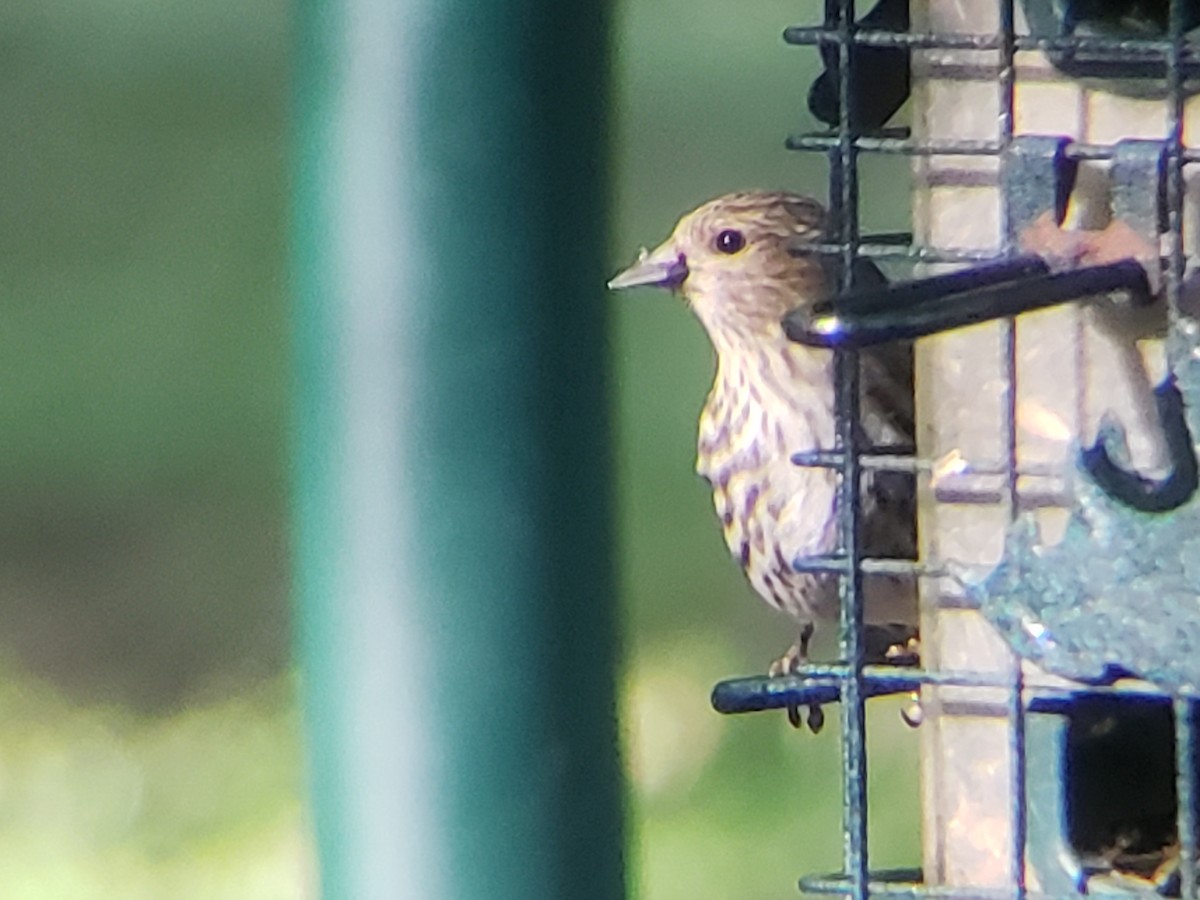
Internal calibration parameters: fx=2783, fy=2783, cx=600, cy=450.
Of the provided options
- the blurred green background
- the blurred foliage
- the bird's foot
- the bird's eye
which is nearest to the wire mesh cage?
the bird's foot

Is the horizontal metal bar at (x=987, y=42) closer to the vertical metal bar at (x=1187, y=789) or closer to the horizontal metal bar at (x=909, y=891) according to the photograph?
the vertical metal bar at (x=1187, y=789)

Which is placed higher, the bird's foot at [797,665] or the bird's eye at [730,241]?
the bird's eye at [730,241]

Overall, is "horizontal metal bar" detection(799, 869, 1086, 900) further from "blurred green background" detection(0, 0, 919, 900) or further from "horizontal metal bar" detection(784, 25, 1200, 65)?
"blurred green background" detection(0, 0, 919, 900)

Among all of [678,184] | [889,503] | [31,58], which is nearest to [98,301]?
[31,58]

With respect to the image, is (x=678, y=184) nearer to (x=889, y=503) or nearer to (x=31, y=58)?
(x=31, y=58)

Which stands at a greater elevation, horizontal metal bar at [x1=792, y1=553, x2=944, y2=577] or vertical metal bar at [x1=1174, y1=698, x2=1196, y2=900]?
horizontal metal bar at [x1=792, y1=553, x2=944, y2=577]

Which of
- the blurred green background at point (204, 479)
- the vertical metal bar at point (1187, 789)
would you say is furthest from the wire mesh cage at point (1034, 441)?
the blurred green background at point (204, 479)

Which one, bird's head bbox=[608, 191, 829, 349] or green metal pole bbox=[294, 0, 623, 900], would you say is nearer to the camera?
green metal pole bbox=[294, 0, 623, 900]
